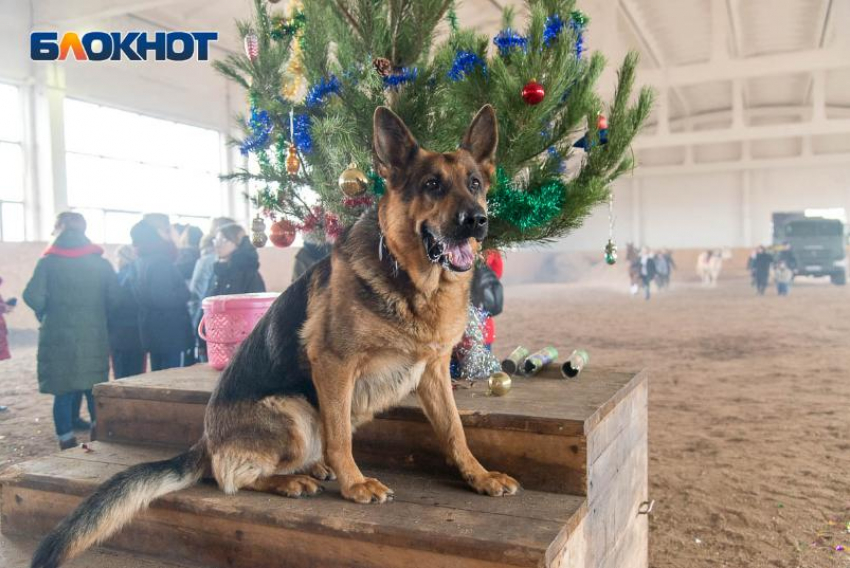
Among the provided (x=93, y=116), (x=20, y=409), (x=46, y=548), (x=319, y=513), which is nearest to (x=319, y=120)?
(x=319, y=513)

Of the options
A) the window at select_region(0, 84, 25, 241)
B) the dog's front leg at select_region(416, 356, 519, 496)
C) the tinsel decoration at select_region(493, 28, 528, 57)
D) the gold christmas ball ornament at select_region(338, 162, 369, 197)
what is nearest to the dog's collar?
the dog's front leg at select_region(416, 356, 519, 496)

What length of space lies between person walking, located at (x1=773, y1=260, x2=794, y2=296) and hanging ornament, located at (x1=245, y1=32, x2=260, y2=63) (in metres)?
16.8

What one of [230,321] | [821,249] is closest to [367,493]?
[230,321]

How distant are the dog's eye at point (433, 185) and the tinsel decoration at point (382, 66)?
2.92 ft

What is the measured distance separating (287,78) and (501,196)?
1.42 meters

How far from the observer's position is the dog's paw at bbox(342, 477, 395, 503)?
5.99ft

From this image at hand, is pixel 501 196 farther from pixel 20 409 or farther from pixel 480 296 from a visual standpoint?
pixel 20 409

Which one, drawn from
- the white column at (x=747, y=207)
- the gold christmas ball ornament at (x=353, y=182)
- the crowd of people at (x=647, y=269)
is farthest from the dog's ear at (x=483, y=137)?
the white column at (x=747, y=207)

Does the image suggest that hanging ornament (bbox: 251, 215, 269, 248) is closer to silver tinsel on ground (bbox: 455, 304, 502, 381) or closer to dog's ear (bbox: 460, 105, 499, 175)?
silver tinsel on ground (bbox: 455, 304, 502, 381)

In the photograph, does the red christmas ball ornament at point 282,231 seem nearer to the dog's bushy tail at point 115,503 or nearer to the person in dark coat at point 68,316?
the dog's bushy tail at point 115,503

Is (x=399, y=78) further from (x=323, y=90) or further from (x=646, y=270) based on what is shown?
(x=646, y=270)

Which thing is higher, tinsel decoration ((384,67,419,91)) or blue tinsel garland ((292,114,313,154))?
tinsel decoration ((384,67,419,91))

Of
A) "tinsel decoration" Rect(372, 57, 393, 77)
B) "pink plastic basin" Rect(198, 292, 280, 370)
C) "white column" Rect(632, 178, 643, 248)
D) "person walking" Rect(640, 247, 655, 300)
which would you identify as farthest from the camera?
"white column" Rect(632, 178, 643, 248)

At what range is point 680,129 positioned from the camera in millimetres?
23281
